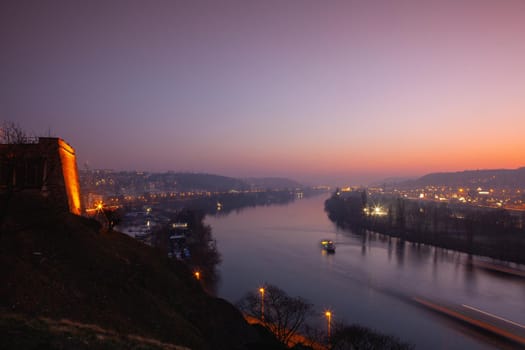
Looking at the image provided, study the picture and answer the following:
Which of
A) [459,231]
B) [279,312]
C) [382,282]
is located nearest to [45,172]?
[279,312]

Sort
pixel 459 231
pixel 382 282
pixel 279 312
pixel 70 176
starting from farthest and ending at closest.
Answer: pixel 459 231 < pixel 382 282 < pixel 70 176 < pixel 279 312

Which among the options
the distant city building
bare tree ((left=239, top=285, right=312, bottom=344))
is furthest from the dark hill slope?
the distant city building

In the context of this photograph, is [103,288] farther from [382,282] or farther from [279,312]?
[382,282]

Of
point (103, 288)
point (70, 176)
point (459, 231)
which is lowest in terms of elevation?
point (459, 231)

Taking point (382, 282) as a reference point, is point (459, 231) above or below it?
above

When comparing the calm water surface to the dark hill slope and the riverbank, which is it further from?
the dark hill slope
